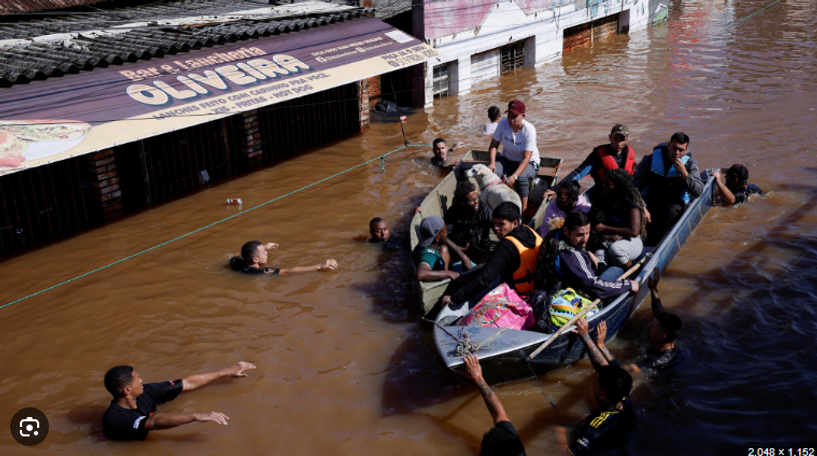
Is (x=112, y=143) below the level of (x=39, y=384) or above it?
above

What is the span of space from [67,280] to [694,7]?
97.8 feet

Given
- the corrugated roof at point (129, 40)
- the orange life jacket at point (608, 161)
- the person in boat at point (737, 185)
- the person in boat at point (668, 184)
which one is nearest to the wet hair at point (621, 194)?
the person in boat at point (668, 184)

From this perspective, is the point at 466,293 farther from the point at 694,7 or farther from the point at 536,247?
the point at 694,7

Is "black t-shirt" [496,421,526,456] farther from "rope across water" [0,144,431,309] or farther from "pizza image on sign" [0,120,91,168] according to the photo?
"pizza image on sign" [0,120,91,168]

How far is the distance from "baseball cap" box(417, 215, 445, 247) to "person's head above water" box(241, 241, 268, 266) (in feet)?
7.58

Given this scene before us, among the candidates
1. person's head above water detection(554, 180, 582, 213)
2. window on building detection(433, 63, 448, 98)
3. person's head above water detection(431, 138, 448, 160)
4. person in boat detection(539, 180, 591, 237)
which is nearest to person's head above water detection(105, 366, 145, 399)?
person in boat detection(539, 180, 591, 237)

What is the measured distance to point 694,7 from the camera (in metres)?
30.2

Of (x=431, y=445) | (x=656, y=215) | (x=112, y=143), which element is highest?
(x=112, y=143)

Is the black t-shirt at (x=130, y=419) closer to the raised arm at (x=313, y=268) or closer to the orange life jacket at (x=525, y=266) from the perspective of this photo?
the raised arm at (x=313, y=268)

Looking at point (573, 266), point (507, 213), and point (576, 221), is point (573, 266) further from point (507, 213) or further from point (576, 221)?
point (507, 213)

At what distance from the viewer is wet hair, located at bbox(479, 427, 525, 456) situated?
14.5 ft

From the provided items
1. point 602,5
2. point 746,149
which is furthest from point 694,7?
point 746,149

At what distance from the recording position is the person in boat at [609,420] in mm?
5320

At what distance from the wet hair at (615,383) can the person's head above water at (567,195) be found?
9.46 ft
